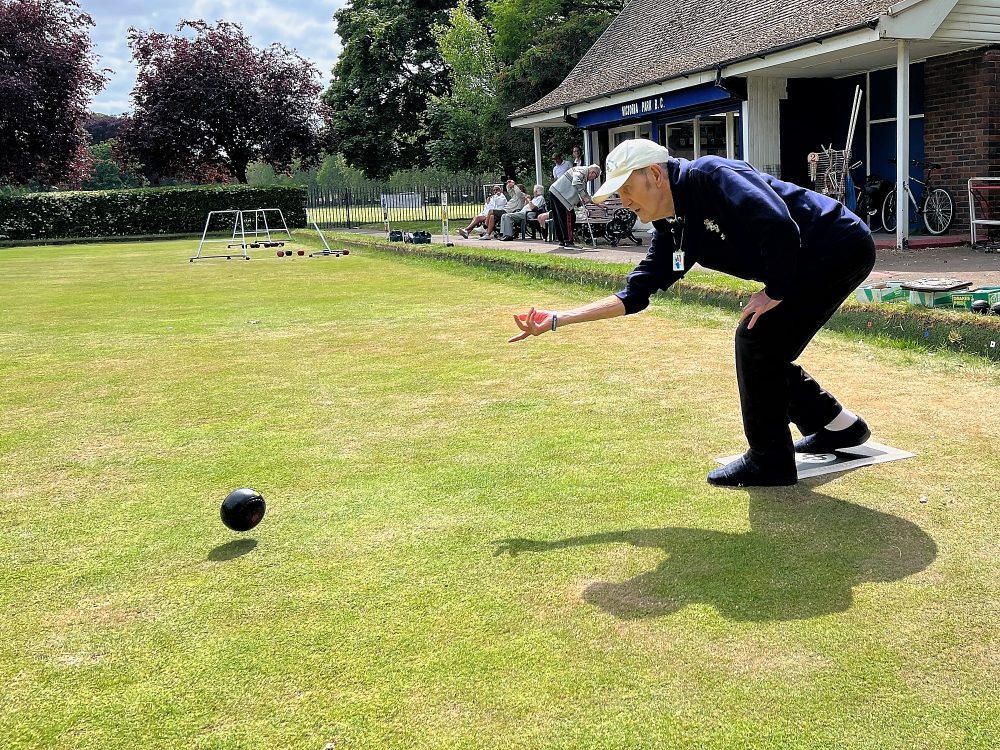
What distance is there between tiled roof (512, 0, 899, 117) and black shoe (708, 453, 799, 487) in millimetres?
10399

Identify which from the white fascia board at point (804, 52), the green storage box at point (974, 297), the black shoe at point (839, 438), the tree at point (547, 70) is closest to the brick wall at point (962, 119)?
the white fascia board at point (804, 52)

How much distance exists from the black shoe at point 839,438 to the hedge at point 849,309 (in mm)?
2637

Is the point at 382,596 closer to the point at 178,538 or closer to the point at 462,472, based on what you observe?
the point at 178,538

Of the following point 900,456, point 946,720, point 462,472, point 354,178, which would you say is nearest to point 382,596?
point 462,472

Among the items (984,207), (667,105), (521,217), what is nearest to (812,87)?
(667,105)

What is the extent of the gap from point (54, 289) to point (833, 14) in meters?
12.5

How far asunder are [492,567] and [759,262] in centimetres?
147

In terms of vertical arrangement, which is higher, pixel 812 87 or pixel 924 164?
pixel 812 87

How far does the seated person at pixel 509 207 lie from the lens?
71.6ft

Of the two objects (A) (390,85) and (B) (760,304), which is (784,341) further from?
(A) (390,85)

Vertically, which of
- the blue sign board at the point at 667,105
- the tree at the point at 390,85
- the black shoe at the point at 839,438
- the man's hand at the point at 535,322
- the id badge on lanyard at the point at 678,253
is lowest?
the black shoe at the point at 839,438

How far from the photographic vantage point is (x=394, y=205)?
140 ft

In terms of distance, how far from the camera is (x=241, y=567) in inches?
129

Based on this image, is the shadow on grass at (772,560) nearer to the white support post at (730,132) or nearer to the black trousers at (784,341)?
the black trousers at (784,341)
